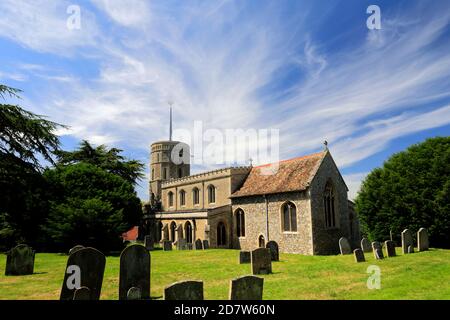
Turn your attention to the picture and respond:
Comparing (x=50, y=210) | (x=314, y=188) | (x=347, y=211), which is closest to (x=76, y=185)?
(x=50, y=210)

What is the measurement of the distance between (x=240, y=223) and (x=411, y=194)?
13.3 m

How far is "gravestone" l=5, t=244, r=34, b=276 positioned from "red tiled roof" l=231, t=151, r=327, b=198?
51.9 ft

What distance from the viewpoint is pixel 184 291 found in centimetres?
748

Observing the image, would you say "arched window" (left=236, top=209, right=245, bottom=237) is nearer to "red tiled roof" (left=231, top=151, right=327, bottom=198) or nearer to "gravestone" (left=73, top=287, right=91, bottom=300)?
"red tiled roof" (left=231, top=151, right=327, bottom=198)

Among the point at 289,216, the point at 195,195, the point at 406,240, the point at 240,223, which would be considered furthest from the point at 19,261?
the point at 195,195

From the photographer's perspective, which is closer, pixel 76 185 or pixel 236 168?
pixel 76 185

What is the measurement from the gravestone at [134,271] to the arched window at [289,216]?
14.9 meters

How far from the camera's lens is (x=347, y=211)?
24828mm

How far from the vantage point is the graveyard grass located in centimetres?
980

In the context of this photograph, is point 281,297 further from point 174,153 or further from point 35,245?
point 174,153

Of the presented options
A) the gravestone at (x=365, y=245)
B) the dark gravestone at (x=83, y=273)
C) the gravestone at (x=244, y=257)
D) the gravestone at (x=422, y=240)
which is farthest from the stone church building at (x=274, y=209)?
the dark gravestone at (x=83, y=273)

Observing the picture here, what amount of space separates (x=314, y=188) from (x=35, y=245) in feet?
76.6

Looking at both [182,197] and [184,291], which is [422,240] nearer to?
[184,291]
